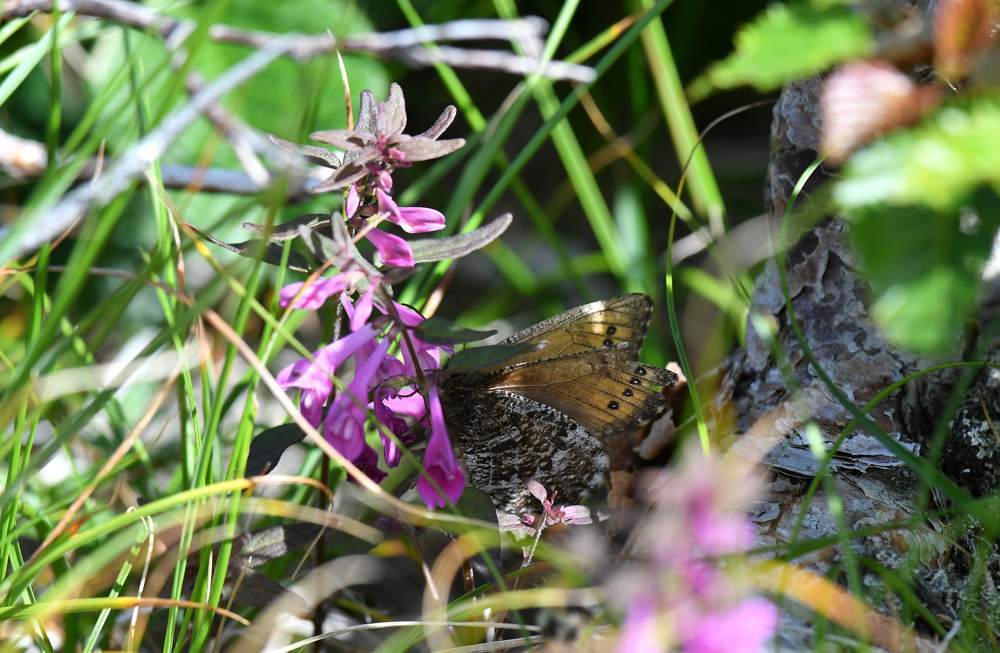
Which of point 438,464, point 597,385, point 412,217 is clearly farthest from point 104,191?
point 597,385

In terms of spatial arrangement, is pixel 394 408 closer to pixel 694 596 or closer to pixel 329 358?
pixel 329 358

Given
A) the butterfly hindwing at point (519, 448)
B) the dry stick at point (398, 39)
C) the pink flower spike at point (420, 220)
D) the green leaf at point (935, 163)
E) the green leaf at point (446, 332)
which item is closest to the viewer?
the green leaf at point (935, 163)

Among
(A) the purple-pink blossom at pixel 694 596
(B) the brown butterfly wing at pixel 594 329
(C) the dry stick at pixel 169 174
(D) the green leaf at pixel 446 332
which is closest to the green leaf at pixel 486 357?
(D) the green leaf at pixel 446 332

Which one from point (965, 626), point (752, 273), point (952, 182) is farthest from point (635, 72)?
point (952, 182)

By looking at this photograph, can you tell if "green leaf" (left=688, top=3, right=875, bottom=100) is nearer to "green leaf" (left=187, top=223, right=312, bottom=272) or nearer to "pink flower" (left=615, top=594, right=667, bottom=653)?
"pink flower" (left=615, top=594, right=667, bottom=653)

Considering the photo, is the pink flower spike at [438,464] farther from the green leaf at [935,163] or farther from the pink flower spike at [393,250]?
the green leaf at [935,163]
